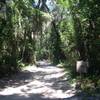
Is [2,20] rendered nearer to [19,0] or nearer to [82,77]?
[19,0]

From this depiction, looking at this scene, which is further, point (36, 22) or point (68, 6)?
point (36, 22)

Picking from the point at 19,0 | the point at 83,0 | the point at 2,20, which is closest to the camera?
the point at 83,0

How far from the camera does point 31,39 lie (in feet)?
109

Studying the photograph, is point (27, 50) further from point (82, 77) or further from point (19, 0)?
point (82, 77)

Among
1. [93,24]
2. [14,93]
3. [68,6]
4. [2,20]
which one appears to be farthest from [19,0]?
[14,93]

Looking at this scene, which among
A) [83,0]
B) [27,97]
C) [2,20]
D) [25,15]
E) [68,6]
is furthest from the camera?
[25,15]

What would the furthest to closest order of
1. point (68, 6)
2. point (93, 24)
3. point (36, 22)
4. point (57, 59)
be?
point (57, 59) → point (36, 22) → point (68, 6) → point (93, 24)

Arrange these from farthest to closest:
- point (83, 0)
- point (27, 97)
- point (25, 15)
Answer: point (25, 15) → point (83, 0) → point (27, 97)

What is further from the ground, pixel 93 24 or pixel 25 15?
pixel 25 15

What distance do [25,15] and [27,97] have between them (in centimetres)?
1616

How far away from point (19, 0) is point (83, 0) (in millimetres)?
9762

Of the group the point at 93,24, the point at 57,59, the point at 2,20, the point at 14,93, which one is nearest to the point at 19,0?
the point at 2,20

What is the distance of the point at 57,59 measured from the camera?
4275 centimetres

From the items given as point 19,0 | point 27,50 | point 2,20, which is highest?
point 19,0
